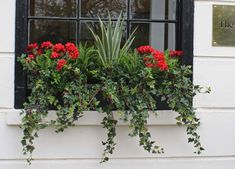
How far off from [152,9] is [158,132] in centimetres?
94

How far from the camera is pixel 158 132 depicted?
3.45m

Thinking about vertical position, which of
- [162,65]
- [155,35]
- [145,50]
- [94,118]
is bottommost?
[94,118]

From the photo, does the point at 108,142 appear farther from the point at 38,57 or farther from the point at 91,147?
the point at 38,57

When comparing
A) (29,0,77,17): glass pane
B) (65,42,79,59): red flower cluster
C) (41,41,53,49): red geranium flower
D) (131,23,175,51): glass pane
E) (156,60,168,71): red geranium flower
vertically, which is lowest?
(156,60,168,71): red geranium flower

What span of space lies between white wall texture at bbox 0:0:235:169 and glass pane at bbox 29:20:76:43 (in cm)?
23

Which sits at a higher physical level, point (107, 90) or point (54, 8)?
point (54, 8)

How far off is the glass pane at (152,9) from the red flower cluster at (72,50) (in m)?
0.65

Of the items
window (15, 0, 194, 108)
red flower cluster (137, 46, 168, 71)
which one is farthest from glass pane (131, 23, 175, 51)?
red flower cluster (137, 46, 168, 71)

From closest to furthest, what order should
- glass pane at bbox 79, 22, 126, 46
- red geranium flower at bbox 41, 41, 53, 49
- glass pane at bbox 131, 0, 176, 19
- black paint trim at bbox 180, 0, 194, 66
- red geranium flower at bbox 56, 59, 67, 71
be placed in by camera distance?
red geranium flower at bbox 56, 59, 67, 71, red geranium flower at bbox 41, 41, 53, 49, black paint trim at bbox 180, 0, 194, 66, glass pane at bbox 79, 22, 126, 46, glass pane at bbox 131, 0, 176, 19

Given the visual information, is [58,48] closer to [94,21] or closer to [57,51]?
[57,51]

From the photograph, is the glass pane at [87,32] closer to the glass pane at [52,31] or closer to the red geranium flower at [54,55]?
the glass pane at [52,31]

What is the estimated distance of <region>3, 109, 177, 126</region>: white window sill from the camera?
130 inches

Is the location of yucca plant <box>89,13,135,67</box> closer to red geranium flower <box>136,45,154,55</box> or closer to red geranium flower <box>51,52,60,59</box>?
red geranium flower <box>136,45,154,55</box>

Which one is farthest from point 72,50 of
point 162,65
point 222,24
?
point 222,24
